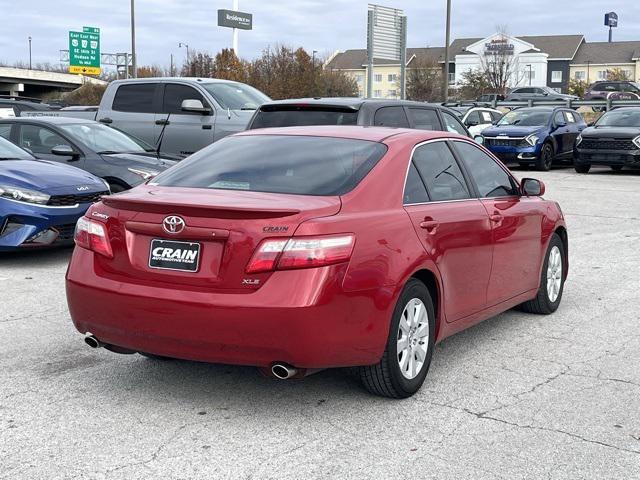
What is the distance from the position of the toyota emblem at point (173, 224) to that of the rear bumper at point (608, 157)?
18.4 meters

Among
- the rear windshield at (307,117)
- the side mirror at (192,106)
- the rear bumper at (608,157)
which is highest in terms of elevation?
the side mirror at (192,106)

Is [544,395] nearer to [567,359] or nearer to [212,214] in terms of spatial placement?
[567,359]

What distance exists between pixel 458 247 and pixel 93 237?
6.93 ft

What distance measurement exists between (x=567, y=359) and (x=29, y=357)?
3435 mm

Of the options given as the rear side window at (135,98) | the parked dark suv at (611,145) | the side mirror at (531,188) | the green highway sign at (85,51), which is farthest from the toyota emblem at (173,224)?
the green highway sign at (85,51)

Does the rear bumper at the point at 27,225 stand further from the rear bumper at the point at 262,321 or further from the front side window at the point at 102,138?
the rear bumper at the point at 262,321

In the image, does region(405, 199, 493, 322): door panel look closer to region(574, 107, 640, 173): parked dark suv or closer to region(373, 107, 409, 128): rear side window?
region(373, 107, 409, 128): rear side window

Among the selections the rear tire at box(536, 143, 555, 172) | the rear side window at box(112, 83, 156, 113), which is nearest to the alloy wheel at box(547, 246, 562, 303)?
the rear side window at box(112, 83, 156, 113)

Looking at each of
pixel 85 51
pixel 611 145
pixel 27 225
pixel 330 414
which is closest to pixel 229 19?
pixel 85 51

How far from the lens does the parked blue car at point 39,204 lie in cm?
878

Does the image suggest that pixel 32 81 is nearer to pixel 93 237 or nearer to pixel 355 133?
pixel 355 133

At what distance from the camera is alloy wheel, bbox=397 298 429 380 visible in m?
4.75

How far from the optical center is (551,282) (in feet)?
22.9

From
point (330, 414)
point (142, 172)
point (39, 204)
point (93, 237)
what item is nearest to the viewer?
point (330, 414)
